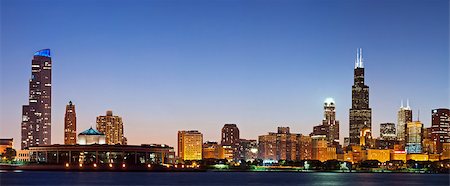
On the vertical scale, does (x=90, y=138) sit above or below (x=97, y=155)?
above

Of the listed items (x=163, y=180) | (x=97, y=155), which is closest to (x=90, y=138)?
(x=97, y=155)

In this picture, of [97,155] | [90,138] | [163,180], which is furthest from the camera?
[90,138]

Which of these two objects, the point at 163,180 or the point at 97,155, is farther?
the point at 97,155

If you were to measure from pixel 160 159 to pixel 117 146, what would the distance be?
11691 mm

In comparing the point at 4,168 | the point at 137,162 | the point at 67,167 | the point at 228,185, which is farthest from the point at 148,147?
the point at 228,185

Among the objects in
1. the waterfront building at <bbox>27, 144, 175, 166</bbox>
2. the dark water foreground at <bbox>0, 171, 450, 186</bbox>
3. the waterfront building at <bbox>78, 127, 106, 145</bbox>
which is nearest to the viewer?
the dark water foreground at <bbox>0, 171, 450, 186</bbox>

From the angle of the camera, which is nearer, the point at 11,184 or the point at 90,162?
the point at 11,184

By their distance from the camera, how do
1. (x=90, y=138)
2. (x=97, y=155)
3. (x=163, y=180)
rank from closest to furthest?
(x=163, y=180) → (x=97, y=155) → (x=90, y=138)

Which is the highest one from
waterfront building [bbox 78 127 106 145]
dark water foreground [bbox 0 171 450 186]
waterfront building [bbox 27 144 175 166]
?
waterfront building [bbox 78 127 106 145]

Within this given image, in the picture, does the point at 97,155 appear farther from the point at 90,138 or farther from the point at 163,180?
the point at 163,180

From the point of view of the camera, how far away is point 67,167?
17688 centimetres

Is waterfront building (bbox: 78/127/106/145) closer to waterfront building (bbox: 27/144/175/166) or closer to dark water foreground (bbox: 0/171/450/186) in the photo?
waterfront building (bbox: 27/144/175/166)

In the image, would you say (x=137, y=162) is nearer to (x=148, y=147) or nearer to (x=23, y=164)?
(x=148, y=147)

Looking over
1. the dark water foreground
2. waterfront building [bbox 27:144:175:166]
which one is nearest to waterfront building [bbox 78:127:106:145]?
waterfront building [bbox 27:144:175:166]
